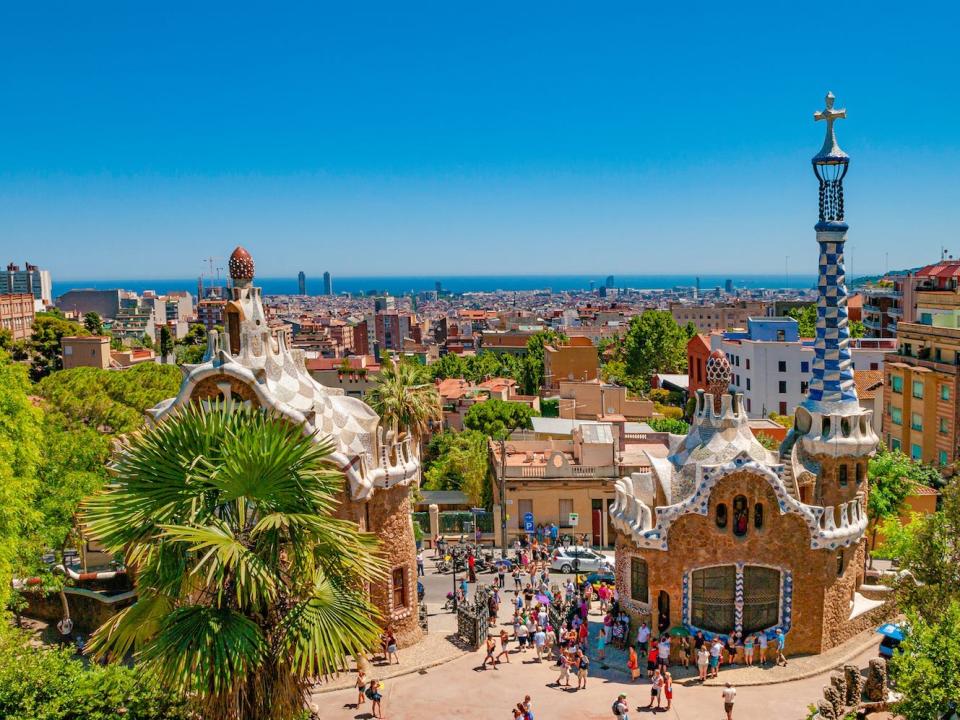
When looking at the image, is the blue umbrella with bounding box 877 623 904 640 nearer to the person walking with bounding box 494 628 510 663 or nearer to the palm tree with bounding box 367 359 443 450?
the person walking with bounding box 494 628 510 663

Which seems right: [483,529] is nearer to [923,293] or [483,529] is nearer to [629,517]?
[629,517]

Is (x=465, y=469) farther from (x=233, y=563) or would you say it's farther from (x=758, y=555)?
(x=233, y=563)

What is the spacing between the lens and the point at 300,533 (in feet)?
47.5

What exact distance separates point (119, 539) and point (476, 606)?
47.1ft

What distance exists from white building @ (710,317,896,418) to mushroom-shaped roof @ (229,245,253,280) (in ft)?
155

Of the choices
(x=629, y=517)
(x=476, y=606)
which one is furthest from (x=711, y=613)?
(x=476, y=606)

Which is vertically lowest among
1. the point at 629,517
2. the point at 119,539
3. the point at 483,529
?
the point at 483,529

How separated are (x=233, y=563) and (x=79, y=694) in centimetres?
476

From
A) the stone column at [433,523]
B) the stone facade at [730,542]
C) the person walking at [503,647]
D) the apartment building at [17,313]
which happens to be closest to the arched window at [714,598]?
the stone facade at [730,542]

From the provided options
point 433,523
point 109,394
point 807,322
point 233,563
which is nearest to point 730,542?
point 233,563

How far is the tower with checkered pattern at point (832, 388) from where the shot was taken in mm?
27016

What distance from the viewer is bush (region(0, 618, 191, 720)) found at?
15.2 metres

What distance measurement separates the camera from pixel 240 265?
27125 mm

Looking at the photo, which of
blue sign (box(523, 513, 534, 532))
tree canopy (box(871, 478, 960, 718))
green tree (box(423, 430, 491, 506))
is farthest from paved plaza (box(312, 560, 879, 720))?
green tree (box(423, 430, 491, 506))
